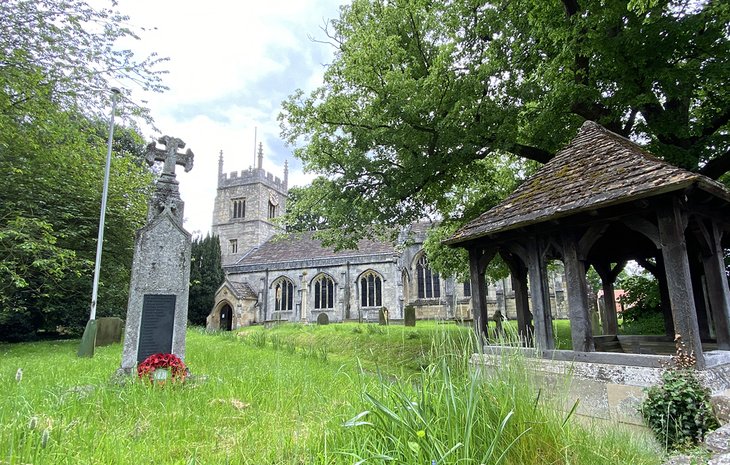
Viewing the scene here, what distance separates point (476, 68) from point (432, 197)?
153 inches

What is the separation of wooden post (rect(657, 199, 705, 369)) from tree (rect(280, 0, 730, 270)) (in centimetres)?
447

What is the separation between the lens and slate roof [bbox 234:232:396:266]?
32906 mm

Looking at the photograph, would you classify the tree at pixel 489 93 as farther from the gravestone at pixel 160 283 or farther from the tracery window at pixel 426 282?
the tracery window at pixel 426 282

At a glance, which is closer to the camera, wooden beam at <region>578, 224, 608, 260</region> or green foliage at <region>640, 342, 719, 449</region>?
green foliage at <region>640, 342, 719, 449</region>

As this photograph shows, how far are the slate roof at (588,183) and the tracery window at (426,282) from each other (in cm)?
2515

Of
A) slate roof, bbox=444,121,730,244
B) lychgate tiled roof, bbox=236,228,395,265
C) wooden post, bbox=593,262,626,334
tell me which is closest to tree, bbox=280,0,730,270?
slate roof, bbox=444,121,730,244

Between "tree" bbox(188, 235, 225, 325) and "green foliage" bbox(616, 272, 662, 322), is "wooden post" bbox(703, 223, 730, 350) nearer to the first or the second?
"green foliage" bbox(616, 272, 662, 322)

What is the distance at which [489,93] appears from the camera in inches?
412

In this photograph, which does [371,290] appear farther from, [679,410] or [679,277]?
[679,410]

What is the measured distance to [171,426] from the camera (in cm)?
359

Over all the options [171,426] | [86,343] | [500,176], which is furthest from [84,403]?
[500,176]

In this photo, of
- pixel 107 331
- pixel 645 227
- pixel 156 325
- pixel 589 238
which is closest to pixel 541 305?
pixel 589 238

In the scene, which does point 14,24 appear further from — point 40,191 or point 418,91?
point 418,91

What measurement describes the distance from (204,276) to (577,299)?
107 feet
